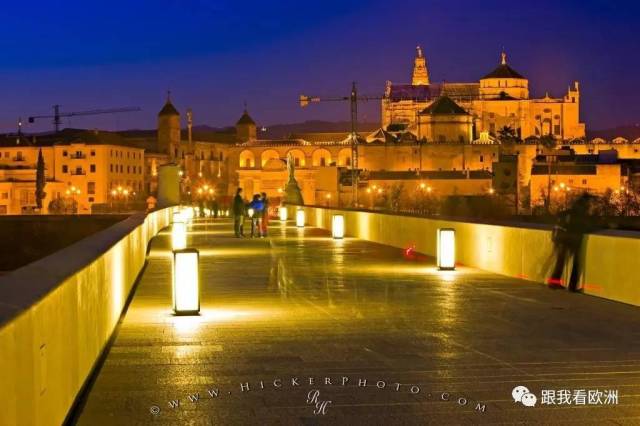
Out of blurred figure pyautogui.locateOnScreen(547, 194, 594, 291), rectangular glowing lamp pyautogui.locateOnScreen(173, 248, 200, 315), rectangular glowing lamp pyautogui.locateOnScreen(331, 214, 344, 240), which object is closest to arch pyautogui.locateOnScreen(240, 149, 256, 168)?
rectangular glowing lamp pyautogui.locateOnScreen(331, 214, 344, 240)

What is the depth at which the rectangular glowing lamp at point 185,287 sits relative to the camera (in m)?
11.9

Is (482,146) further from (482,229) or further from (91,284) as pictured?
(91,284)

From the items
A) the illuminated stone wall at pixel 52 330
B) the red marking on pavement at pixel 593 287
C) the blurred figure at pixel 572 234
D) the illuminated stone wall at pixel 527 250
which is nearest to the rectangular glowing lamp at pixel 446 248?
the illuminated stone wall at pixel 527 250

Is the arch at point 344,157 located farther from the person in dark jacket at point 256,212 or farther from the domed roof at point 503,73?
the person in dark jacket at point 256,212

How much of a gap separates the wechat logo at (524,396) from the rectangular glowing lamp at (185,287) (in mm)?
5308

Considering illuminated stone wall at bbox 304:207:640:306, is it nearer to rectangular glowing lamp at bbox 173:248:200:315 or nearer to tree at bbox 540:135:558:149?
rectangular glowing lamp at bbox 173:248:200:315

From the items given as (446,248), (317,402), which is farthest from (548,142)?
(317,402)

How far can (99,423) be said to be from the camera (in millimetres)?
6504

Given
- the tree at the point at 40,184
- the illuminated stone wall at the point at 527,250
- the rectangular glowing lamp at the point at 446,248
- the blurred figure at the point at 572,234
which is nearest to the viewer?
the illuminated stone wall at the point at 527,250

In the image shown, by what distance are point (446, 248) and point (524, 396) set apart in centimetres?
1119

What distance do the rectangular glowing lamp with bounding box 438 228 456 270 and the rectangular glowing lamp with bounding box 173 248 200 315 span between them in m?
7.04

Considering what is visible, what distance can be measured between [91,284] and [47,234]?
55329mm

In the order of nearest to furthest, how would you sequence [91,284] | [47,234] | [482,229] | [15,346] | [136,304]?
[15,346]
[91,284]
[136,304]
[482,229]
[47,234]

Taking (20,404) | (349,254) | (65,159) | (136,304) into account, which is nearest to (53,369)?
(20,404)
